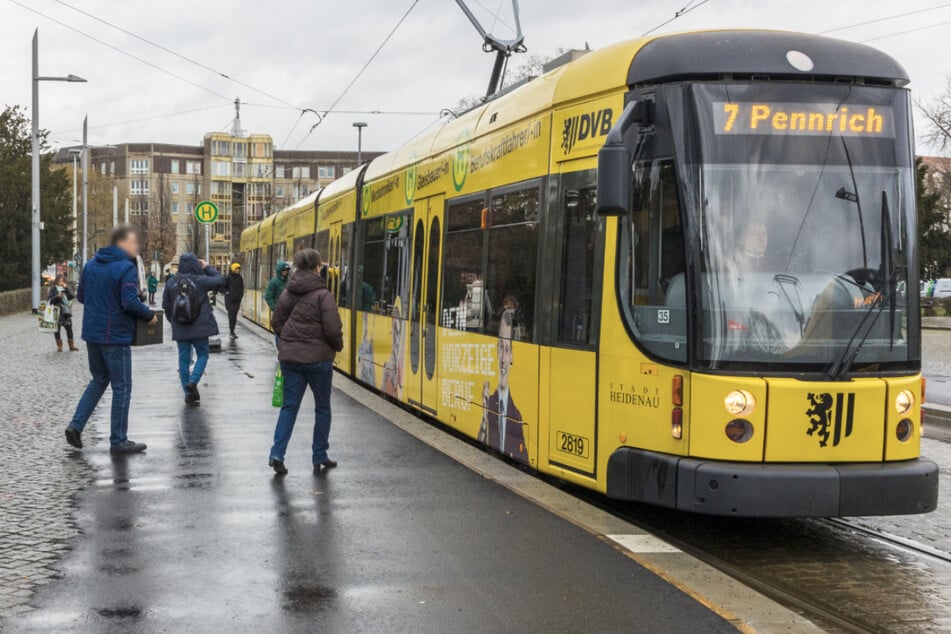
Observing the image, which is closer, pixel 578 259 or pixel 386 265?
pixel 578 259

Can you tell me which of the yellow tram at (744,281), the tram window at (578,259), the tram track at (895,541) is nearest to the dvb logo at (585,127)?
the yellow tram at (744,281)

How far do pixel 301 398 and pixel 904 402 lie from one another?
14.1 ft

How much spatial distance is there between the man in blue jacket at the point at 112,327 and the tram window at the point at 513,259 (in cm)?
279

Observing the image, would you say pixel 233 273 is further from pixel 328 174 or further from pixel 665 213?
pixel 328 174

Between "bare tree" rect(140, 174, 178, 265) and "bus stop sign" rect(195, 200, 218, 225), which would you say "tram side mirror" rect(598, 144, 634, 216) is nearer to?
"bus stop sign" rect(195, 200, 218, 225)

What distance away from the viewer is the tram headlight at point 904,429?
7051mm

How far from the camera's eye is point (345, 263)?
695 inches

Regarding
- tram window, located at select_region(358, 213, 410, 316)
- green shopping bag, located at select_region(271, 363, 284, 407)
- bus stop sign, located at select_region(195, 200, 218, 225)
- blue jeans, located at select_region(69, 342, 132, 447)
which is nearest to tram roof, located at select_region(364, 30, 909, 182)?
green shopping bag, located at select_region(271, 363, 284, 407)

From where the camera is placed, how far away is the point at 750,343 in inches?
272

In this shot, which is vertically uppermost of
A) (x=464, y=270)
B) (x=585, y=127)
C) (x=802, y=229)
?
(x=585, y=127)

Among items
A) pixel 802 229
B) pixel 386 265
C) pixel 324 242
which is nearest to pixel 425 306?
pixel 386 265

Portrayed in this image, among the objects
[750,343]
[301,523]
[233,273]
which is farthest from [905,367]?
[233,273]

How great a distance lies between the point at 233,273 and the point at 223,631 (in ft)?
75.7

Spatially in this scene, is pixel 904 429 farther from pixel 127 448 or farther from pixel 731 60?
pixel 127 448
